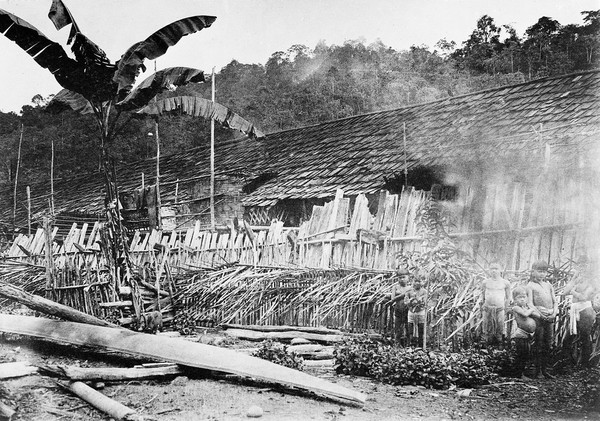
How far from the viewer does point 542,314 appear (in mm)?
5844

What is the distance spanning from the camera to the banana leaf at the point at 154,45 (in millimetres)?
8188

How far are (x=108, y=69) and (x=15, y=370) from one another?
4.62m

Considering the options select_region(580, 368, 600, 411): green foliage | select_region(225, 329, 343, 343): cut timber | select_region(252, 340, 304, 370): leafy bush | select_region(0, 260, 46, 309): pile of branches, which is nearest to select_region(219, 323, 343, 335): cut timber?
select_region(225, 329, 343, 343): cut timber

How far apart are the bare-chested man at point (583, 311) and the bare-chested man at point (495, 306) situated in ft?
2.08

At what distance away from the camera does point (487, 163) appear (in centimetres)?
1017

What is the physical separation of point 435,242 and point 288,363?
253cm

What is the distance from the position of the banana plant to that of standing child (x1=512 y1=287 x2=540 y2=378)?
5.59 m

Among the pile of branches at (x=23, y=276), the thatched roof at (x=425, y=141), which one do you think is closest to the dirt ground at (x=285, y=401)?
the thatched roof at (x=425, y=141)

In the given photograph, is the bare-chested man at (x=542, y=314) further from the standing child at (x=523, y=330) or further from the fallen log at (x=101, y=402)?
the fallen log at (x=101, y=402)

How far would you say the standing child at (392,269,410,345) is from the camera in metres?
6.89

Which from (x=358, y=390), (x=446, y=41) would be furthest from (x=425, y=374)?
(x=446, y=41)

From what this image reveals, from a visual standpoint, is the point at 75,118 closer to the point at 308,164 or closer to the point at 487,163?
the point at 308,164

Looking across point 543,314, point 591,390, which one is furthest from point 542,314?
point 591,390

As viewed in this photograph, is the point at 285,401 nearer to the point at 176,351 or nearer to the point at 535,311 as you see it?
the point at 176,351
